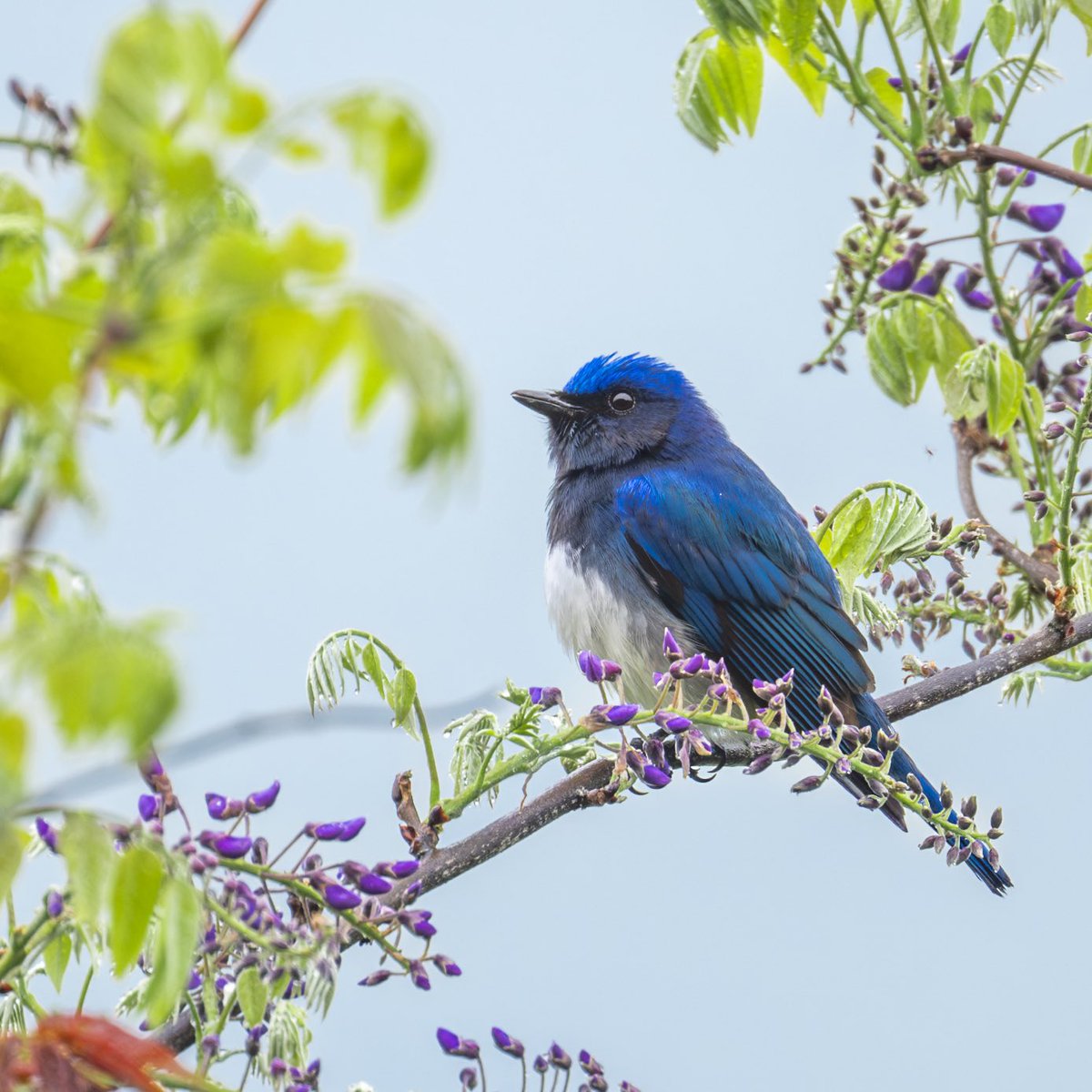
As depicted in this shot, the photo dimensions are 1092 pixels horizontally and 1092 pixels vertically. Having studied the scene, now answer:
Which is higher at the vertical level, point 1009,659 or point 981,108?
point 981,108

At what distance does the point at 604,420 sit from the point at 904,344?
1.62 m

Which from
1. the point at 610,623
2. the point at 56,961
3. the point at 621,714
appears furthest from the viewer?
the point at 610,623

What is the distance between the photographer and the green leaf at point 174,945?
4.16ft

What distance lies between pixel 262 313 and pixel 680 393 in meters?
3.76

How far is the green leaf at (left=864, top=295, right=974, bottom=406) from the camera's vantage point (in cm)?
294

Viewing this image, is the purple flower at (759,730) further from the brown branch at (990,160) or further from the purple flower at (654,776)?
the brown branch at (990,160)

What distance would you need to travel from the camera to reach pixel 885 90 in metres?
3.11

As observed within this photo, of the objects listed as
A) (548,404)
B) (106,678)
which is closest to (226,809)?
(106,678)

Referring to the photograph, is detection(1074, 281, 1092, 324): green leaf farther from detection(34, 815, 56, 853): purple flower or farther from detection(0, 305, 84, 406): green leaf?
detection(0, 305, 84, 406): green leaf

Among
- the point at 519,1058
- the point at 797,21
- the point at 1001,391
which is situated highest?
the point at 797,21

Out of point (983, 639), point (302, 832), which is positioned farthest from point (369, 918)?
point (983, 639)

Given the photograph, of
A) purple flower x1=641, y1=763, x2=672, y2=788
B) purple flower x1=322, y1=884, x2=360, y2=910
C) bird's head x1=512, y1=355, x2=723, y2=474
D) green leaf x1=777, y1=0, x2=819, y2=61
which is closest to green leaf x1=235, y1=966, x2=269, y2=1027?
purple flower x1=322, y1=884, x2=360, y2=910

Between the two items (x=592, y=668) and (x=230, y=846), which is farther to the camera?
(x=592, y=668)

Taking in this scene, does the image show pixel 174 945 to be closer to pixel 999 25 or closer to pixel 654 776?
pixel 654 776
